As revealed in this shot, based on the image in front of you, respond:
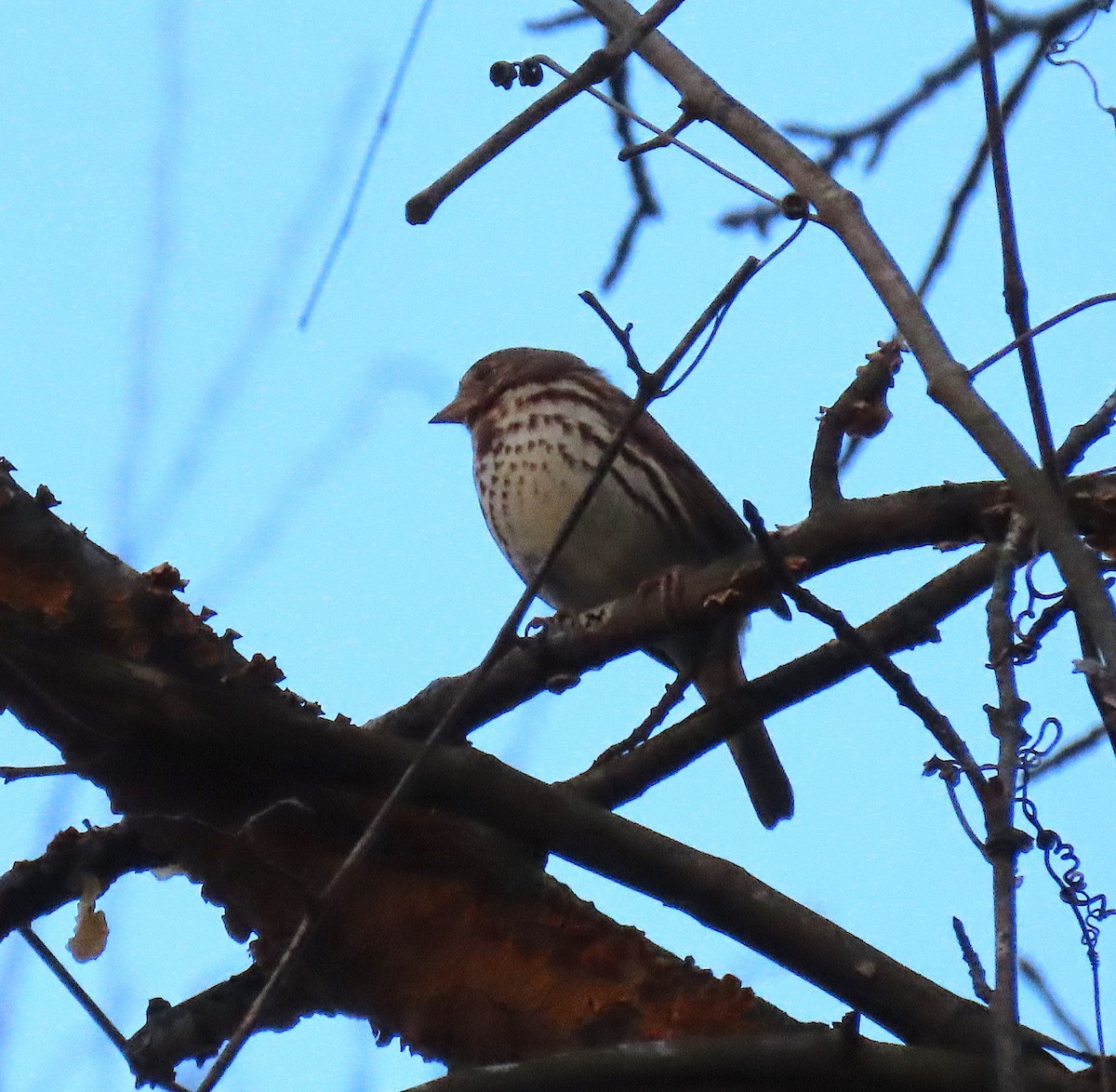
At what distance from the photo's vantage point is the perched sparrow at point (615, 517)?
4.78 meters

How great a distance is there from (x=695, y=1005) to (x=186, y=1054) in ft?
2.79

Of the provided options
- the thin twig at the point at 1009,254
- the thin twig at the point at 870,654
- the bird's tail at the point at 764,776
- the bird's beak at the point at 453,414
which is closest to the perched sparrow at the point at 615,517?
the bird's tail at the point at 764,776

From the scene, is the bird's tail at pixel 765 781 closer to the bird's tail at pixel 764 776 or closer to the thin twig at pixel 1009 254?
the bird's tail at pixel 764 776

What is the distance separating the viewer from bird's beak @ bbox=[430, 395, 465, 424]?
18.9ft

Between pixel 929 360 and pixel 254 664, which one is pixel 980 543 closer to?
pixel 929 360

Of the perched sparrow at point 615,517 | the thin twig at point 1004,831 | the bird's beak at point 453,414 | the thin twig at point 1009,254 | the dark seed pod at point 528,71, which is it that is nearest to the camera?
the thin twig at point 1004,831

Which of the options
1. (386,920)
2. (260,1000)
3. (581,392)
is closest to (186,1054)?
(386,920)

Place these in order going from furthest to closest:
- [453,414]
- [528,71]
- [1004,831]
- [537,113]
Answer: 1. [453,414]
2. [528,71]
3. [537,113]
4. [1004,831]

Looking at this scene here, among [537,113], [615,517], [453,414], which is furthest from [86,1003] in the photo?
[453,414]

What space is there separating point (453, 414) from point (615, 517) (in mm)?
1186

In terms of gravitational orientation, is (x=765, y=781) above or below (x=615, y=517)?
below

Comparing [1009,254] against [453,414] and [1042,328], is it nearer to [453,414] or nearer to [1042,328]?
[1042,328]

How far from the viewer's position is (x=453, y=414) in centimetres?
578

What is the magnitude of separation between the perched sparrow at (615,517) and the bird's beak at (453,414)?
0.64m
